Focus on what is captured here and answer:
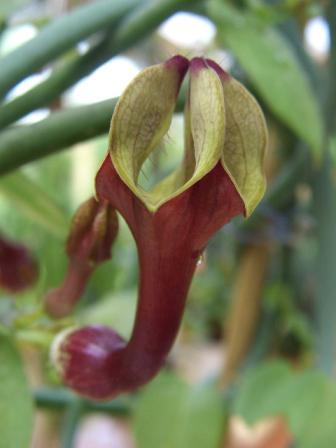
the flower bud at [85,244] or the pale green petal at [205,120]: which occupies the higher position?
the flower bud at [85,244]

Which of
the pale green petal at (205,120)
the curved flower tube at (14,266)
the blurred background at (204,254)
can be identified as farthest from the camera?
the curved flower tube at (14,266)

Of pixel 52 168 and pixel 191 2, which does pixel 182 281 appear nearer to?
pixel 191 2

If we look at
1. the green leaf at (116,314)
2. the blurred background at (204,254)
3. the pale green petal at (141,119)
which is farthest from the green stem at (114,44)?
the green leaf at (116,314)

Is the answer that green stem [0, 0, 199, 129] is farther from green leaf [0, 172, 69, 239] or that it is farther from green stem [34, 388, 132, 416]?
green stem [34, 388, 132, 416]

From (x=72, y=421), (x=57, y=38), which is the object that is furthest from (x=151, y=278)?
(x=72, y=421)

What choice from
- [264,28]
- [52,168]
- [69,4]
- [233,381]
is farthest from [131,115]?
[52,168]

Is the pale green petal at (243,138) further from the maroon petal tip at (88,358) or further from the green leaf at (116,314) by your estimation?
the green leaf at (116,314)

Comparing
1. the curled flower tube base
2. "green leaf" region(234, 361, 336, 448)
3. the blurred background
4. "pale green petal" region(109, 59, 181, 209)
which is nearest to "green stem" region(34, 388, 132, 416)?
the blurred background
